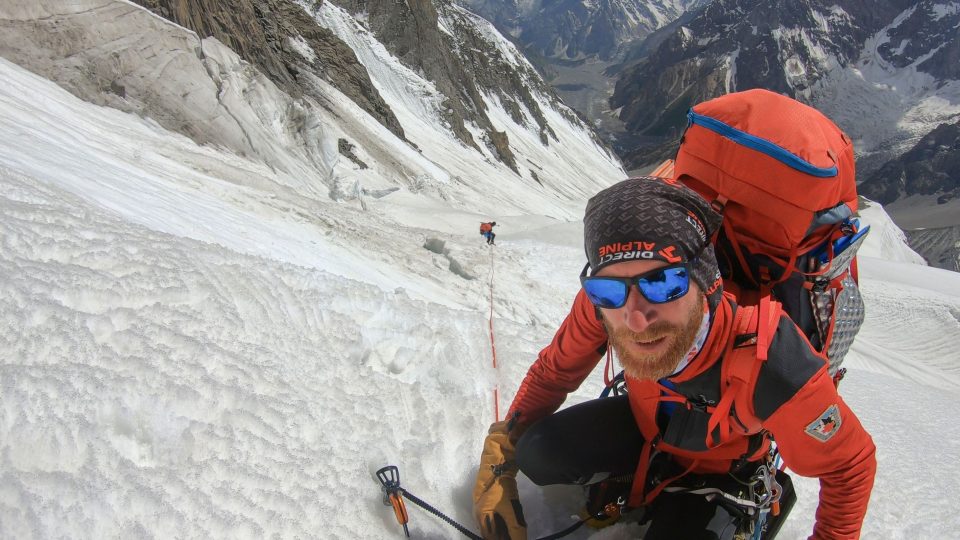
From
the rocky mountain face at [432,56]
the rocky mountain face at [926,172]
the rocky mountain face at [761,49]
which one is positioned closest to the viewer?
the rocky mountain face at [432,56]

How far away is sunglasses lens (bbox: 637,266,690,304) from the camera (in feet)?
6.15

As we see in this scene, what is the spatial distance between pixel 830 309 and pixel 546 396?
125cm

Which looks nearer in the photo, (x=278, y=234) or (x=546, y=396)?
(x=546, y=396)

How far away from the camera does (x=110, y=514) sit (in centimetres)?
157

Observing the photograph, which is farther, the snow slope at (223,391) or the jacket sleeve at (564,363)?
the jacket sleeve at (564,363)

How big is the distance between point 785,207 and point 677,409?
36.5 inches

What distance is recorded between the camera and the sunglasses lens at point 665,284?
1875 mm

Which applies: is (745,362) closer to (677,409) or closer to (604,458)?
(677,409)

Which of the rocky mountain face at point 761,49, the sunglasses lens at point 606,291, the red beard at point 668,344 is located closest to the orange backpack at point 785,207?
the red beard at point 668,344

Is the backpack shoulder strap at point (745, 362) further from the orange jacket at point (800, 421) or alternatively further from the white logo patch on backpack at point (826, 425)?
the white logo patch on backpack at point (826, 425)

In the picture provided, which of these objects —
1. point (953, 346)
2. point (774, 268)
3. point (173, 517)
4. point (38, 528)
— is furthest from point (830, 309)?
point (953, 346)

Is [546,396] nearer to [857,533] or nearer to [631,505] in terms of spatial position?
[631,505]

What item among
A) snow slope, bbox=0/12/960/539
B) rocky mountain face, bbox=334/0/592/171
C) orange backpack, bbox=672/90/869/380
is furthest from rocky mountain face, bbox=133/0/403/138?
orange backpack, bbox=672/90/869/380

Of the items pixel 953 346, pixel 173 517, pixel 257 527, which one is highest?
pixel 173 517
